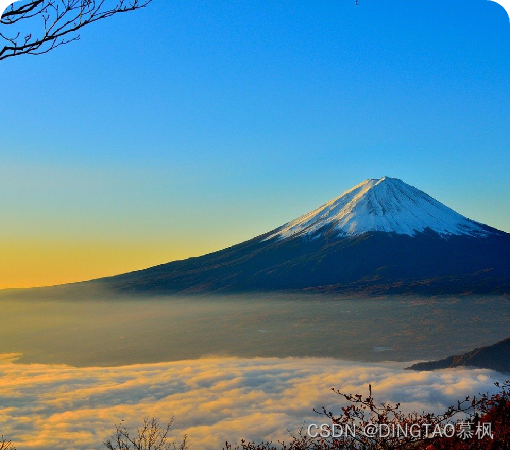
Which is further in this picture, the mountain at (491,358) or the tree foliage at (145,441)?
the mountain at (491,358)

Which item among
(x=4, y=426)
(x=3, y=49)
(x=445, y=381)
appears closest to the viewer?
(x=3, y=49)

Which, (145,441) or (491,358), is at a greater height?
(145,441)

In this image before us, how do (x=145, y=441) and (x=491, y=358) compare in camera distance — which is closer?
(x=145, y=441)

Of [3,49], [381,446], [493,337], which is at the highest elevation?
[3,49]

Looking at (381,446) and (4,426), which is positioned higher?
(381,446)

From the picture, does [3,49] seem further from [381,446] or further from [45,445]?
[45,445]

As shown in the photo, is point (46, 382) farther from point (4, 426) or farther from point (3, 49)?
point (3, 49)

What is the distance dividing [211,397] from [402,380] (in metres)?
44.4

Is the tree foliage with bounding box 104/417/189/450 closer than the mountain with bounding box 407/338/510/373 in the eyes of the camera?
Yes

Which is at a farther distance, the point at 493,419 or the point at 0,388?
the point at 0,388

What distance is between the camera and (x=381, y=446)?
5.61 m

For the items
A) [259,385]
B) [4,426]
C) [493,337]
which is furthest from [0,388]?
[493,337]

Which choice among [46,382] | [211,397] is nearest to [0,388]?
[46,382]

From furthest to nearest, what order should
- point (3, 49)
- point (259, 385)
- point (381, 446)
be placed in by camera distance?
point (259, 385)
point (3, 49)
point (381, 446)
